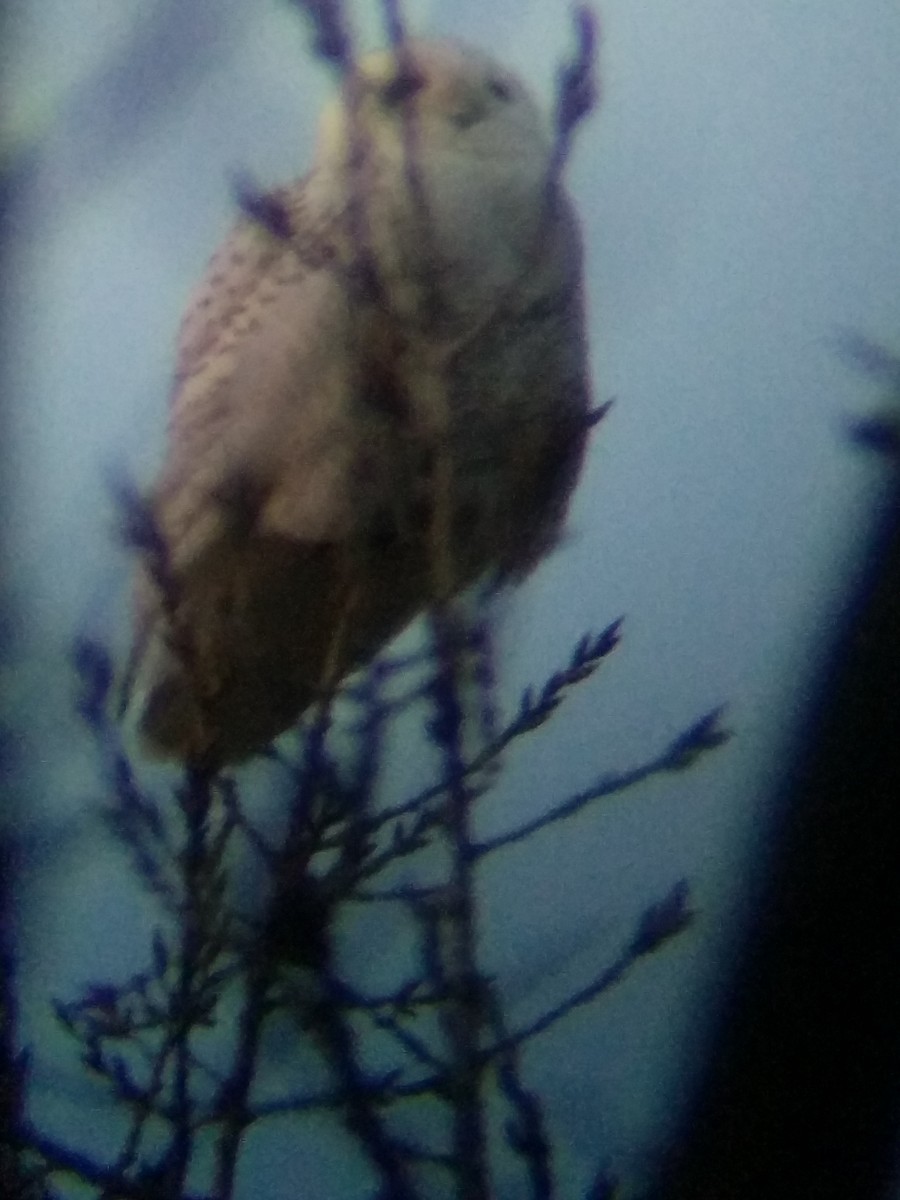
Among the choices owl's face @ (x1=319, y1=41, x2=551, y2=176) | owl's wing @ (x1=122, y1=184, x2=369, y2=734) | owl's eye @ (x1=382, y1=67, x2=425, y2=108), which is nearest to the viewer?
owl's eye @ (x1=382, y1=67, x2=425, y2=108)

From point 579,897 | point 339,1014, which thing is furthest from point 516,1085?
point 579,897

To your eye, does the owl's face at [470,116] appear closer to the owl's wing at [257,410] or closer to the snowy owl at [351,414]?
the snowy owl at [351,414]

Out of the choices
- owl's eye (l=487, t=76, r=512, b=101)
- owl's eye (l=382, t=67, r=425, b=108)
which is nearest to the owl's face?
owl's eye (l=487, t=76, r=512, b=101)

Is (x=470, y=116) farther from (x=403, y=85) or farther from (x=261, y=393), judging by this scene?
(x=403, y=85)

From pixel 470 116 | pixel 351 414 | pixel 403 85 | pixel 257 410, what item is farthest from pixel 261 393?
pixel 403 85

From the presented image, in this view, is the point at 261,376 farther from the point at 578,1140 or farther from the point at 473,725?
the point at 578,1140

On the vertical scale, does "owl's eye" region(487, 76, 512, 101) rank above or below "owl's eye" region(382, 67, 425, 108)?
above

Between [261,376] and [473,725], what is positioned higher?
[261,376]

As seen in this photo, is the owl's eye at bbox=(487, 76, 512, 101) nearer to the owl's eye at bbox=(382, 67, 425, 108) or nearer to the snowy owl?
the snowy owl
